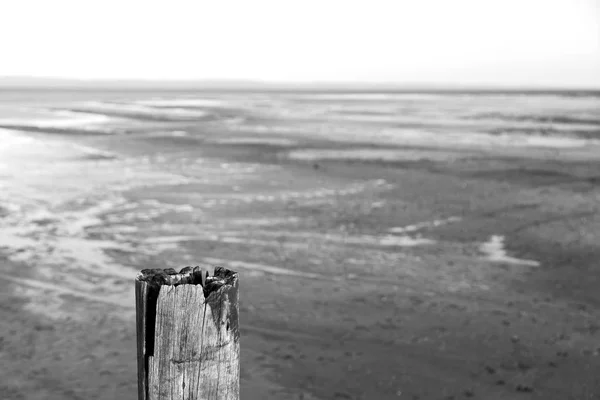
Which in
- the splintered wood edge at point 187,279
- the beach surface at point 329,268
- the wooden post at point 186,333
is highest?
the splintered wood edge at point 187,279

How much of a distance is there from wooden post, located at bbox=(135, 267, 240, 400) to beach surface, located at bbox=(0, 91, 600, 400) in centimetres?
289

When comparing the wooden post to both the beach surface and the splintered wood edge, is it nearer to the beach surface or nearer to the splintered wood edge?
the splintered wood edge

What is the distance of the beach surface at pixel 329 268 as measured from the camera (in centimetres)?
523

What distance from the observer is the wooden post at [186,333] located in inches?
81.1

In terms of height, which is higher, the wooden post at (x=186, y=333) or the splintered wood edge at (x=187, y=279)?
the splintered wood edge at (x=187, y=279)

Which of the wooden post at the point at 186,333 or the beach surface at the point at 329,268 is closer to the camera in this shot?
the wooden post at the point at 186,333

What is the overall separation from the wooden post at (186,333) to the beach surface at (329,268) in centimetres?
289

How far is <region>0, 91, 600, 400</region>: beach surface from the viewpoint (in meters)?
5.23

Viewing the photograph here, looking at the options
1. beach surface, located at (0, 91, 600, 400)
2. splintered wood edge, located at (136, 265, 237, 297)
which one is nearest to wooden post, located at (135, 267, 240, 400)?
splintered wood edge, located at (136, 265, 237, 297)

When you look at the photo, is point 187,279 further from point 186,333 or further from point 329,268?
point 329,268

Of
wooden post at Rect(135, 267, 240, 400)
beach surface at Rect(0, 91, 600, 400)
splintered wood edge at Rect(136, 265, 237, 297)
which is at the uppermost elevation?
splintered wood edge at Rect(136, 265, 237, 297)

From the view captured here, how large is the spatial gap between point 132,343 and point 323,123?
90.4 ft

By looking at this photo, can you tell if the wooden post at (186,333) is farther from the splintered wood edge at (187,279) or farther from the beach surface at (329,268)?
the beach surface at (329,268)

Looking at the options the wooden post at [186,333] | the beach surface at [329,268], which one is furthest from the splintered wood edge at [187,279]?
the beach surface at [329,268]
